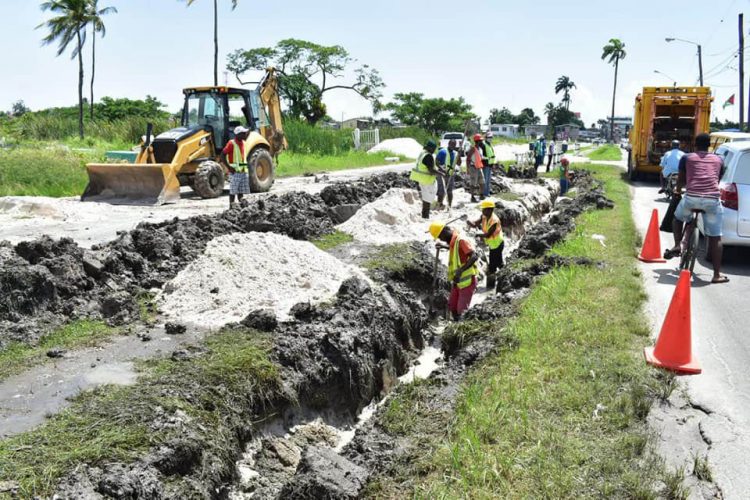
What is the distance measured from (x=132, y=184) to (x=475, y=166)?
8028 mm

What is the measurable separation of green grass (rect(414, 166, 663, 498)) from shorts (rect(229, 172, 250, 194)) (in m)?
7.73

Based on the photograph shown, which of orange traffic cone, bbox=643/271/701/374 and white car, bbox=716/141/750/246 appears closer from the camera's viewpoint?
orange traffic cone, bbox=643/271/701/374

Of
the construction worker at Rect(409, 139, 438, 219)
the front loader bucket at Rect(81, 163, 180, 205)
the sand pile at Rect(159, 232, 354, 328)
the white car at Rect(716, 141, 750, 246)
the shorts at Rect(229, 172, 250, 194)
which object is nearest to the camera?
the sand pile at Rect(159, 232, 354, 328)

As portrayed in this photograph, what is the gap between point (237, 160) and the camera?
13.0 m

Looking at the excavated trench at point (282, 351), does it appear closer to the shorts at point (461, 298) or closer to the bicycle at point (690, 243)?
the shorts at point (461, 298)

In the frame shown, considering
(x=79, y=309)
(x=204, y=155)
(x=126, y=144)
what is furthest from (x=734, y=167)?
(x=126, y=144)

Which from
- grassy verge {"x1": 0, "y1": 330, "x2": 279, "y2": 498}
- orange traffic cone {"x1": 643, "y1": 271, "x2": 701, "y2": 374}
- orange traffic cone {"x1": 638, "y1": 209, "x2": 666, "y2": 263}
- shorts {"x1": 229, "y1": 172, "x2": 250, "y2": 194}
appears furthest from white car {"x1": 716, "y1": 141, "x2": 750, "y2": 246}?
shorts {"x1": 229, "y1": 172, "x2": 250, "y2": 194}

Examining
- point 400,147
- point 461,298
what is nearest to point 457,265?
point 461,298

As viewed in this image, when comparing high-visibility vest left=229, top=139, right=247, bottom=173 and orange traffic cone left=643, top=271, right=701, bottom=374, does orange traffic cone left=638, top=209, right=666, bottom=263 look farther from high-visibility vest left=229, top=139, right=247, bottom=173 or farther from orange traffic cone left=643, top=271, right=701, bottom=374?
high-visibility vest left=229, top=139, right=247, bottom=173

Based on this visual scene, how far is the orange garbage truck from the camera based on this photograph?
2158 cm

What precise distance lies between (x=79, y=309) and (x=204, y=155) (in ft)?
30.0

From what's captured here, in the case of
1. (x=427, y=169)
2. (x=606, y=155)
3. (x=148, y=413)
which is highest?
(x=606, y=155)

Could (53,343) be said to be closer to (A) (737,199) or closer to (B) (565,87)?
(A) (737,199)

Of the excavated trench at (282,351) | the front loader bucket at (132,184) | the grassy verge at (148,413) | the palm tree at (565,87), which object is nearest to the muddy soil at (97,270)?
the excavated trench at (282,351)
